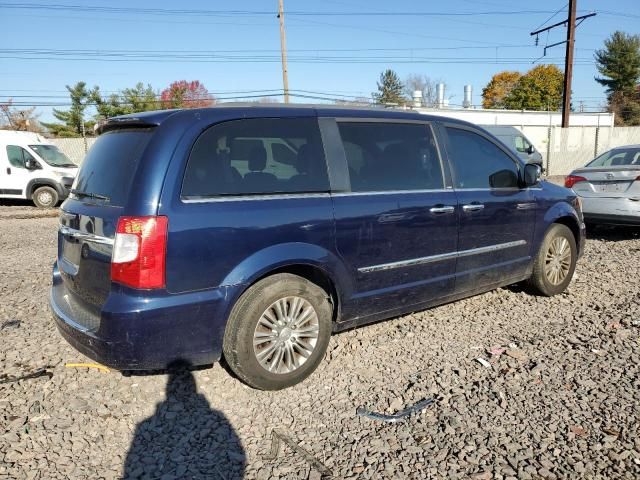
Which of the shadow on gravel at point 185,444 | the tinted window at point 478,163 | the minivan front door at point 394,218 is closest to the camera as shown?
the shadow on gravel at point 185,444

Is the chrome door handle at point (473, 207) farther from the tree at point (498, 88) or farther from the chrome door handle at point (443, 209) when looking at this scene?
the tree at point (498, 88)

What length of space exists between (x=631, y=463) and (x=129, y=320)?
2735mm

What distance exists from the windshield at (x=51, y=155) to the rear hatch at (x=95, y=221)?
12.3 meters

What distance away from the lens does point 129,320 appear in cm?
278

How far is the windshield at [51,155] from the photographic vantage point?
559 inches

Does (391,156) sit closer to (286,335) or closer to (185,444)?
(286,335)

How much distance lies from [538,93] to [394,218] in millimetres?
63692

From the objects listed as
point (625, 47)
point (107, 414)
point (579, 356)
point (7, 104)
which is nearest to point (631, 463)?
point (579, 356)

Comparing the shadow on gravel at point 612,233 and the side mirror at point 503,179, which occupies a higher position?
the side mirror at point 503,179

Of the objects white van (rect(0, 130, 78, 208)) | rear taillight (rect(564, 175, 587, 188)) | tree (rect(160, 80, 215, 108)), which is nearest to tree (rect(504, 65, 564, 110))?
tree (rect(160, 80, 215, 108))

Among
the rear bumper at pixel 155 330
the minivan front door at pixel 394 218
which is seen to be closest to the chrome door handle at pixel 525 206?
the minivan front door at pixel 394 218

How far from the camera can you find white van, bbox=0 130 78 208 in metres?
13.8

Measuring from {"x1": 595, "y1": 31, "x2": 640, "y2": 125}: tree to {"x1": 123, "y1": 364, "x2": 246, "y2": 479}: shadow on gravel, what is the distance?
65586mm

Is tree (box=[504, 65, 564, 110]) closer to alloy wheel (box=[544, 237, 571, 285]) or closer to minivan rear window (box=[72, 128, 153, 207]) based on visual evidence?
alloy wheel (box=[544, 237, 571, 285])
